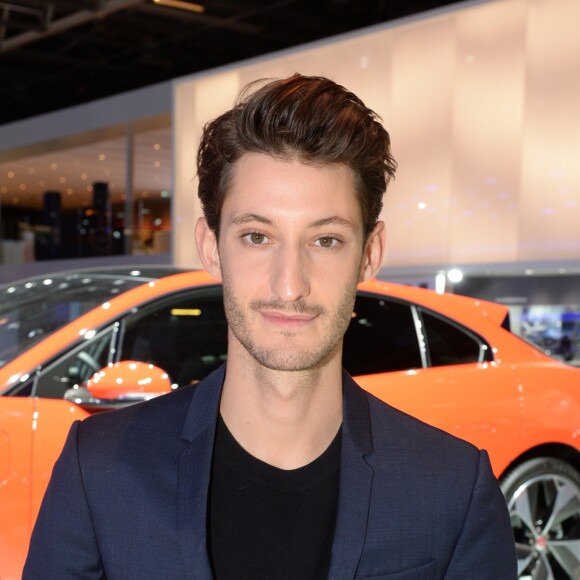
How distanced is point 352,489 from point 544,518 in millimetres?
2269

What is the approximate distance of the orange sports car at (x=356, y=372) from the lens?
268 cm

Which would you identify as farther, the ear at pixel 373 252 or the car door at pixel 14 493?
the car door at pixel 14 493

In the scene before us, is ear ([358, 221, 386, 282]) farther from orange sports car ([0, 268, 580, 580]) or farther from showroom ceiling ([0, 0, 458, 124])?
showroom ceiling ([0, 0, 458, 124])

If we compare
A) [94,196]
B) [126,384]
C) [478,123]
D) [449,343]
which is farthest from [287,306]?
[94,196]

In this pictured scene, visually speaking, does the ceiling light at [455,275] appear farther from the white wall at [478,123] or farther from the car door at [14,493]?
the car door at [14,493]

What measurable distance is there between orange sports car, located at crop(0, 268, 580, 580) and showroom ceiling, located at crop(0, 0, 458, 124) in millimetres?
6906

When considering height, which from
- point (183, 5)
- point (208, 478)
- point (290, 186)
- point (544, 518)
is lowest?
point (544, 518)

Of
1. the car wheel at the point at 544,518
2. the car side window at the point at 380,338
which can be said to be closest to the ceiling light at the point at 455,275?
the car wheel at the point at 544,518

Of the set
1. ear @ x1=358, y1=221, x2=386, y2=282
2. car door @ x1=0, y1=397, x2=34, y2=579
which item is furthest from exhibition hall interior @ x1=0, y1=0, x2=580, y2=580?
ear @ x1=358, y1=221, x2=386, y2=282

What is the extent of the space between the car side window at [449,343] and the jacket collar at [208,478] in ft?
5.82

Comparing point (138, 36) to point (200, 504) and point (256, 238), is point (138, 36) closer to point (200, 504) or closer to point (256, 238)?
point (256, 238)

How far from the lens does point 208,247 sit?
1.62m

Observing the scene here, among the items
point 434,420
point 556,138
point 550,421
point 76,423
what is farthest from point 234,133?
point 556,138

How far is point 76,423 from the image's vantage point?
1.48m
